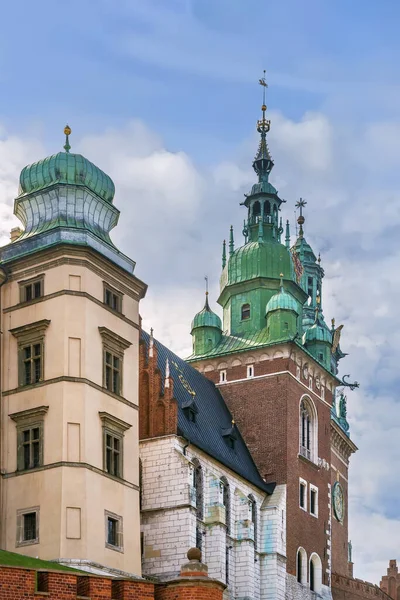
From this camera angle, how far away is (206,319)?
77.3 metres

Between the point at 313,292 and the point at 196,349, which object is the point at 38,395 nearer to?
the point at 196,349

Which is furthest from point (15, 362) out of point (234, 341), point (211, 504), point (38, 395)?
point (234, 341)

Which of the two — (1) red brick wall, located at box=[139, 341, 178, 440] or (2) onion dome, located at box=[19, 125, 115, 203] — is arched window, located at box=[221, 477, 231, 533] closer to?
(1) red brick wall, located at box=[139, 341, 178, 440]

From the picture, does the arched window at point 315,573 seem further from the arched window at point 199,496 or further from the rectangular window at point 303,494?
the arched window at point 199,496

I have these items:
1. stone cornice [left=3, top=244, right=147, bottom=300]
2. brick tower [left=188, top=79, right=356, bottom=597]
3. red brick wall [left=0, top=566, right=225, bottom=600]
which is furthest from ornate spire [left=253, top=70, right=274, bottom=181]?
red brick wall [left=0, top=566, right=225, bottom=600]

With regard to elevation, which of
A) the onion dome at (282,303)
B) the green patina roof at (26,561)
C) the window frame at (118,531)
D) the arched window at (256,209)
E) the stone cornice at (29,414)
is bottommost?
the green patina roof at (26,561)

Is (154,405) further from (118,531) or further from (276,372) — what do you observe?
(276,372)

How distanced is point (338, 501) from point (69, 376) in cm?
4497

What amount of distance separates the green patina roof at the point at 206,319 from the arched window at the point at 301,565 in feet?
49.1

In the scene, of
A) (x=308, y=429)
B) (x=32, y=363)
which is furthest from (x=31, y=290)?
(x=308, y=429)

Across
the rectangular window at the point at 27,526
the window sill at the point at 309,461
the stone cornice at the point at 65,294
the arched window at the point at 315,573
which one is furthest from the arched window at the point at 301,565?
the rectangular window at the point at 27,526

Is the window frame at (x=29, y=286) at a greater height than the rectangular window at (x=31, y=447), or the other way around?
the window frame at (x=29, y=286)

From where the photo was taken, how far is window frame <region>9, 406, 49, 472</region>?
50906 mm

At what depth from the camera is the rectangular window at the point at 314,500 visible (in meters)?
72.7
